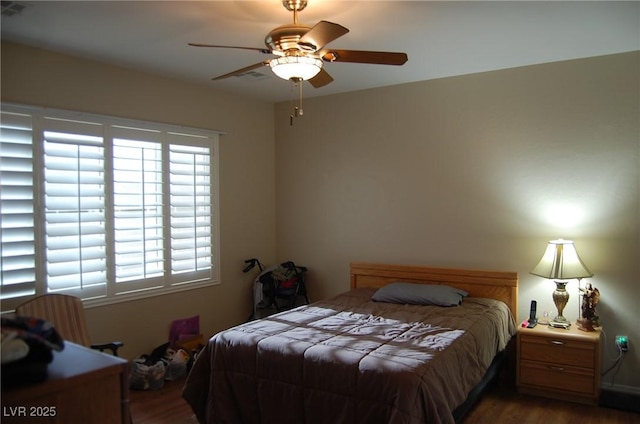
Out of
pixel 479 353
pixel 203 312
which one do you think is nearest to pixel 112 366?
pixel 479 353

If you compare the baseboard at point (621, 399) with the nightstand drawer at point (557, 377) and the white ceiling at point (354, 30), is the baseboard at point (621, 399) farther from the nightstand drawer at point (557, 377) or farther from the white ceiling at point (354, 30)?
the white ceiling at point (354, 30)

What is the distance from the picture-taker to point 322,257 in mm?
5203

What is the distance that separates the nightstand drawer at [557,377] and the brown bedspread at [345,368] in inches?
12.5

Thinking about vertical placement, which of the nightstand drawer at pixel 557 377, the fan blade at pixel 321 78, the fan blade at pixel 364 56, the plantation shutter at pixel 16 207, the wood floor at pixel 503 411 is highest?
the fan blade at pixel 364 56

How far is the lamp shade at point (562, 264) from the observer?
355 cm

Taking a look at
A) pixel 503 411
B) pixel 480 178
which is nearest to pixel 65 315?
pixel 503 411

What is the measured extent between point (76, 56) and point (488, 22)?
304 centimetres

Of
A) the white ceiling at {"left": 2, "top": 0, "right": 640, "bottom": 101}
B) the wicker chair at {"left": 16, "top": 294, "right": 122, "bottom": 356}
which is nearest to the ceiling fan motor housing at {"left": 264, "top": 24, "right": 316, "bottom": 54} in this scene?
the white ceiling at {"left": 2, "top": 0, "right": 640, "bottom": 101}

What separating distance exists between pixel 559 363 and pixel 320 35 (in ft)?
9.64

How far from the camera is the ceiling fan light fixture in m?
2.48

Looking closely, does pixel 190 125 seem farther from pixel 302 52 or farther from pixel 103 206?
pixel 302 52

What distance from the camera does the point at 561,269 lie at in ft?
11.7

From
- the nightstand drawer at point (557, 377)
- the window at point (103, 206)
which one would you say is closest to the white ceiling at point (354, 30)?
the window at point (103, 206)

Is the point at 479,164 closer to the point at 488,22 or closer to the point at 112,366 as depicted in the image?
the point at 488,22
